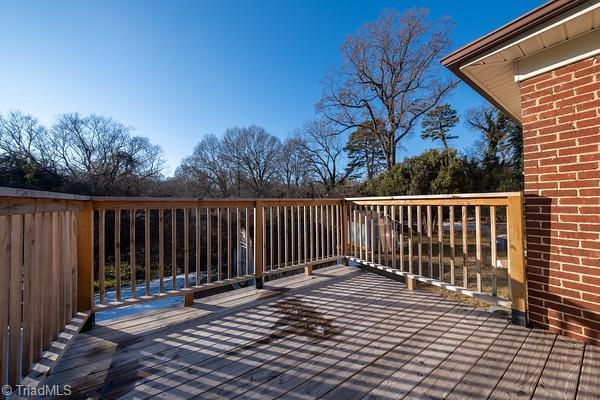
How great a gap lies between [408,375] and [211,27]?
871 cm

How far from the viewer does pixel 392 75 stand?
509 inches

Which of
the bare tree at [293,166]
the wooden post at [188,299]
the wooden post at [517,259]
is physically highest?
the bare tree at [293,166]

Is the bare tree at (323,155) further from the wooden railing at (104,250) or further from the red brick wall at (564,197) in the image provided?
the red brick wall at (564,197)

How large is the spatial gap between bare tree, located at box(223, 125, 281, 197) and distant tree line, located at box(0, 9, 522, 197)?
126 inches

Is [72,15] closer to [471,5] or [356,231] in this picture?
[356,231]

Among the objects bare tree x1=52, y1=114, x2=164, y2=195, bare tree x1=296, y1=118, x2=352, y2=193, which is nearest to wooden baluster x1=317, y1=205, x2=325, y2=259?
bare tree x1=52, y1=114, x2=164, y2=195

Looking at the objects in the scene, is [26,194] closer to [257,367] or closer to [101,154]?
[257,367]

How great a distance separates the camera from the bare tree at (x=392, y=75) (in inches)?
484

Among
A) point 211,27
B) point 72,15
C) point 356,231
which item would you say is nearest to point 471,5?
point 211,27

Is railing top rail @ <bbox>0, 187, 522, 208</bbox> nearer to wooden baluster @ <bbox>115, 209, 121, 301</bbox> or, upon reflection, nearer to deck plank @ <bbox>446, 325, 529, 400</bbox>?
wooden baluster @ <bbox>115, 209, 121, 301</bbox>

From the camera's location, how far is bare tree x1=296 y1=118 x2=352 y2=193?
17752 millimetres

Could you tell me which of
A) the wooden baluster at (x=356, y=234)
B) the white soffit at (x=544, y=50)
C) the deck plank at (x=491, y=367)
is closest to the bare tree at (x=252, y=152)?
the wooden baluster at (x=356, y=234)

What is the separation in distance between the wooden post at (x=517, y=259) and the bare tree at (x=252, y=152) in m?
18.0

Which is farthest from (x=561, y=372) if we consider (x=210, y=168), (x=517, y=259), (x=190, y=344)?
(x=210, y=168)
